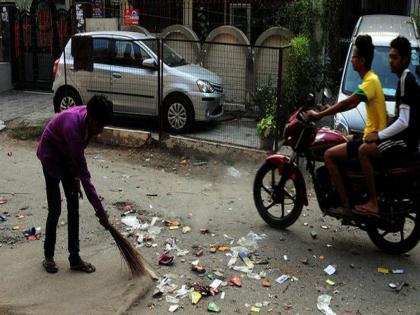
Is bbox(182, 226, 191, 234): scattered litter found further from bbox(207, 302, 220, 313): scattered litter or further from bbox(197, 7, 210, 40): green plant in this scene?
bbox(197, 7, 210, 40): green plant

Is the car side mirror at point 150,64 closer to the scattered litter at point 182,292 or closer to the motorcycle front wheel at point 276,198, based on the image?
the motorcycle front wheel at point 276,198

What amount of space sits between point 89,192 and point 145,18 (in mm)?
11268

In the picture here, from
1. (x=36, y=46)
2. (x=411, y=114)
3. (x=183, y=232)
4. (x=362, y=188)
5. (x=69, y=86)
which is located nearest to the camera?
(x=411, y=114)

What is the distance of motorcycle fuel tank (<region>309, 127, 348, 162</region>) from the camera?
5.24 m

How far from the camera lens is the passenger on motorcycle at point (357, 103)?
194 inches

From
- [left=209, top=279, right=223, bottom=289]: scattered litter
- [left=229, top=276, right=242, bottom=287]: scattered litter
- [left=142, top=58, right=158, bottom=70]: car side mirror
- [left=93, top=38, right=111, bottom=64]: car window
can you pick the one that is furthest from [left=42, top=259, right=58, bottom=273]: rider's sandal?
[left=93, top=38, right=111, bottom=64]: car window

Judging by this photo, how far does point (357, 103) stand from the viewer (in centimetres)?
493

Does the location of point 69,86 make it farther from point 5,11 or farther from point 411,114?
point 411,114

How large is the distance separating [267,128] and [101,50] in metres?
3.81

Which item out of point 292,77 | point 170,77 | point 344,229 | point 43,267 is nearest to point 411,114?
point 344,229

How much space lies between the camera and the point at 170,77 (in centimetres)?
986

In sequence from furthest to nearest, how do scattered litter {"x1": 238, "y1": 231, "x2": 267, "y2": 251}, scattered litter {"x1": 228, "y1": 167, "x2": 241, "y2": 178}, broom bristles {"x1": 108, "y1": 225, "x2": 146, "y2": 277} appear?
1. scattered litter {"x1": 228, "y1": 167, "x2": 241, "y2": 178}
2. scattered litter {"x1": 238, "y1": 231, "x2": 267, "y2": 251}
3. broom bristles {"x1": 108, "y1": 225, "x2": 146, "y2": 277}

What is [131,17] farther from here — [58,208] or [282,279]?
[282,279]

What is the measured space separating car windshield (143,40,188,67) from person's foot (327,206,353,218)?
561 centimetres
